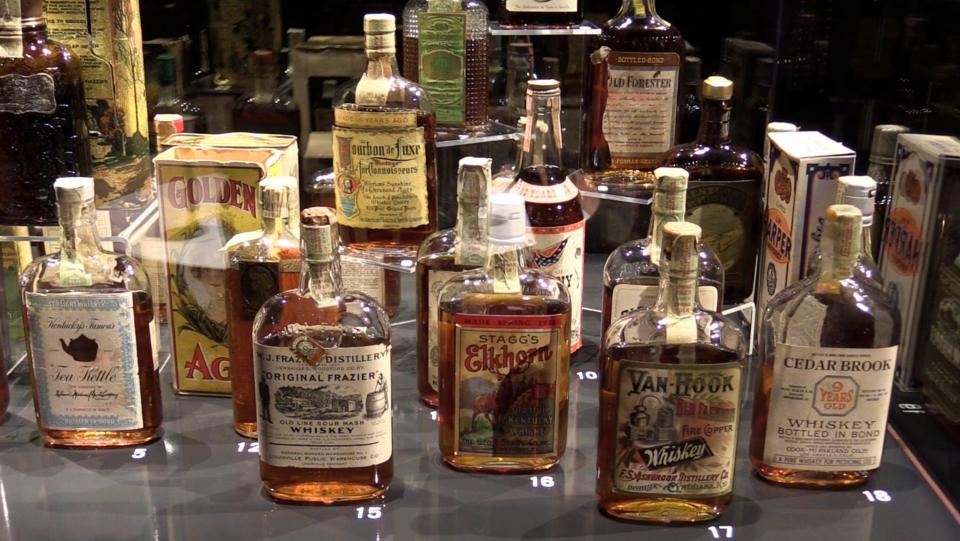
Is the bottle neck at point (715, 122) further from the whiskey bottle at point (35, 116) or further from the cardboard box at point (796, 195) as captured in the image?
the whiskey bottle at point (35, 116)

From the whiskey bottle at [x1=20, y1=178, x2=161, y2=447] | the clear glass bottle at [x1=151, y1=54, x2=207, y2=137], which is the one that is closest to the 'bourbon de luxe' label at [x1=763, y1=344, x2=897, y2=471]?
the whiskey bottle at [x1=20, y1=178, x2=161, y2=447]

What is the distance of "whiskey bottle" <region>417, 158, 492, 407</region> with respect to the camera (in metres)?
1.23

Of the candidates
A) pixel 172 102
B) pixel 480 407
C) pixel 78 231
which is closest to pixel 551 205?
pixel 480 407

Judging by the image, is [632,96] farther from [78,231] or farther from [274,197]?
[78,231]

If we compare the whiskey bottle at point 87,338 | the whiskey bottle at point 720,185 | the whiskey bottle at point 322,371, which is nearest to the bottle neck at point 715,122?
the whiskey bottle at point 720,185

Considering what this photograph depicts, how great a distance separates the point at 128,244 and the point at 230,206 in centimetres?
15

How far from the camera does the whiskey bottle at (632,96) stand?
152 centimetres

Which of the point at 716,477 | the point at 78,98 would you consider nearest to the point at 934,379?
the point at 716,477

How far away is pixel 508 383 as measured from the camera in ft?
4.00

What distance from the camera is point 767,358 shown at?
1211mm

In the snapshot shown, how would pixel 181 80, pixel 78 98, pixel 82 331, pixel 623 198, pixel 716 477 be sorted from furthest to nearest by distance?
pixel 181 80
pixel 623 198
pixel 78 98
pixel 82 331
pixel 716 477

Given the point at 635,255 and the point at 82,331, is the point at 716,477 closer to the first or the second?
the point at 635,255

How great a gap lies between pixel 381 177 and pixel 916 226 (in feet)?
2.21

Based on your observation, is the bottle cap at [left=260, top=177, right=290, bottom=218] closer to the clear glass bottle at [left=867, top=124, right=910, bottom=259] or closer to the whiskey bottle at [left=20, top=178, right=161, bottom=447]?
the whiskey bottle at [left=20, top=178, right=161, bottom=447]
